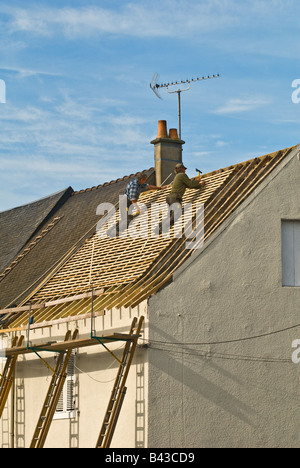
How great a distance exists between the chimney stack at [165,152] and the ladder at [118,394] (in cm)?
869

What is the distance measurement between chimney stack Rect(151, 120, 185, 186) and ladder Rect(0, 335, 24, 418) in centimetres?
701

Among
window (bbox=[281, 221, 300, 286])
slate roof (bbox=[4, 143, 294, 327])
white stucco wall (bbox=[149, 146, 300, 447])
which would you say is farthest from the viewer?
window (bbox=[281, 221, 300, 286])

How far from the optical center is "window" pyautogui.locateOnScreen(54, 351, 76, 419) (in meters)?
22.5

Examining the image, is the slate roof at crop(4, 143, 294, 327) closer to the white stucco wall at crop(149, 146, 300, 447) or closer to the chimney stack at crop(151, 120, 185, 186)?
the white stucco wall at crop(149, 146, 300, 447)

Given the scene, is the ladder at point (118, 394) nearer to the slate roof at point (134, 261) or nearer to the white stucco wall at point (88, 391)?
the white stucco wall at point (88, 391)

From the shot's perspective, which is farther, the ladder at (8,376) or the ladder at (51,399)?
the ladder at (8,376)

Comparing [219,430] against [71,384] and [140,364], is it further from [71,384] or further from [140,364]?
[71,384]

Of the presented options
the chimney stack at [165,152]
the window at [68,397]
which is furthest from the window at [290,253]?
the chimney stack at [165,152]

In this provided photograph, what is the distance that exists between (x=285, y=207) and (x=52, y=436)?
7388 millimetres

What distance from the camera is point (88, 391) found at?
71.9 feet

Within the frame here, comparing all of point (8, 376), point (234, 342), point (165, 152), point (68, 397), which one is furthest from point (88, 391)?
point (165, 152)

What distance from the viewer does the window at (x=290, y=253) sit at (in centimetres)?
2184

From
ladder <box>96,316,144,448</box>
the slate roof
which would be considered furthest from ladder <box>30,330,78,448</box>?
ladder <box>96,316,144,448</box>
